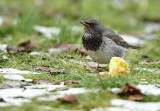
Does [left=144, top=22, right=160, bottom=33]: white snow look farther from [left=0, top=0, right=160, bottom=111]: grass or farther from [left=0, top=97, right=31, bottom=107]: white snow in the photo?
[left=0, top=97, right=31, bottom=107]: white snow

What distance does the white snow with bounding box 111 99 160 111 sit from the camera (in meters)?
3.23

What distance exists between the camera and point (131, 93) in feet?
11.7

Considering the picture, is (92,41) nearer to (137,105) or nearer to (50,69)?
(50,69)

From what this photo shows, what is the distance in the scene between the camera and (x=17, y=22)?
28.0ft

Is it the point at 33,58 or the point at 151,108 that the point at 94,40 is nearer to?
the point at 33,58

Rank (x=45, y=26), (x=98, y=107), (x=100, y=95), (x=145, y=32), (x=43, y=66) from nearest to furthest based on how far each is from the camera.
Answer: (x=98, y=107) → (x=100, y=95) → (x=43, y=66) → (x=45, y=26) → (x=145, y=32)

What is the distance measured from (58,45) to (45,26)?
2.33m

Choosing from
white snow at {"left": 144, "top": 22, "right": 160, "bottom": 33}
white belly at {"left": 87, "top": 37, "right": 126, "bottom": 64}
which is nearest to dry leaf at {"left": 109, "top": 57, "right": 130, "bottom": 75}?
white belly at {"left": 87, "top": 37, "right": 126, "bottom": 64}

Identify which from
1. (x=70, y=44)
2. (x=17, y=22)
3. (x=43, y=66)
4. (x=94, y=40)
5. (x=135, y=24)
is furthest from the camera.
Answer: (x=135, y=24)

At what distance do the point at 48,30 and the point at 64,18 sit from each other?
1727 millimetres

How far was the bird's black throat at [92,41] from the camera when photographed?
223 inches

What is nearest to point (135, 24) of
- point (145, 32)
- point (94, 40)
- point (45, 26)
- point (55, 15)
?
point (145, 32)

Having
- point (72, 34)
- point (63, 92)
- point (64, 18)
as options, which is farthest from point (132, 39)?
point (63, 92)

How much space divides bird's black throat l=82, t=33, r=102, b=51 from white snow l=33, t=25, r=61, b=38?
228 cm
